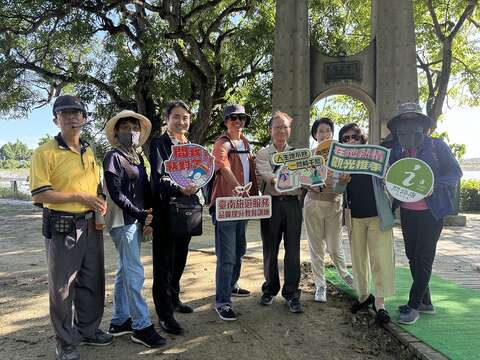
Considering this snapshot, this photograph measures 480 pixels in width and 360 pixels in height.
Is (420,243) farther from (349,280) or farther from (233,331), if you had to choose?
(233,331)

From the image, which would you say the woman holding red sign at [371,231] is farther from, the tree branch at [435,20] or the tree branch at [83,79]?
the tree branch at [435,20]

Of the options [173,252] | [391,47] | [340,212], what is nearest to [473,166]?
[391,47]

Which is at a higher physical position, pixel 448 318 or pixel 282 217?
pixel 282 217

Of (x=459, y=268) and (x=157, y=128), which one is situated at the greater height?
(x=157, y=128)

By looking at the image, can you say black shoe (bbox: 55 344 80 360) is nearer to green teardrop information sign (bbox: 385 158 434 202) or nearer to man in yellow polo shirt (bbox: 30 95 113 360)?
man in yellow polo shirt (bbox: 30 95 113 360)

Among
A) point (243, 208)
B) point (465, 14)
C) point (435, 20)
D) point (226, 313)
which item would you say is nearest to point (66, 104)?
point (243, 208)

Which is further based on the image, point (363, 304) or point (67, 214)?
point (363, 304)

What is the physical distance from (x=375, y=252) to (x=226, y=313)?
1476 mm

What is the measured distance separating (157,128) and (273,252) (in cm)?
966

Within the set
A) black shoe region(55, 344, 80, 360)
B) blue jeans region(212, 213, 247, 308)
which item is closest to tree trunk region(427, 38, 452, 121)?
blue jeans region(212, 213, 247, 308)

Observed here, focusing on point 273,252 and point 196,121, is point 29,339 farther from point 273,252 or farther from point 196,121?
point 196,121

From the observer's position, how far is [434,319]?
3768mm

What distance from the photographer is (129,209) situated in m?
3.12

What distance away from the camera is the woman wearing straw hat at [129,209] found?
10.4ft
